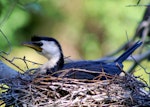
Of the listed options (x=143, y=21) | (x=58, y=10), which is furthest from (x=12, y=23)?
(x=143, y=21)

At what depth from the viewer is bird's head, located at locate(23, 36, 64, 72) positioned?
5.35m

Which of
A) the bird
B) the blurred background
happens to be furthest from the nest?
the blurred background

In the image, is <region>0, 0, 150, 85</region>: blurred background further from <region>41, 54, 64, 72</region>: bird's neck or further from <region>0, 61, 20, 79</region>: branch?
<region>0, 61, 20, 79</region>: branch

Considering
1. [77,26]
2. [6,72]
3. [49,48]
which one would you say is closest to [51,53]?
[49,48]

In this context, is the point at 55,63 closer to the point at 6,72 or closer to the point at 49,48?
the point at 49,48

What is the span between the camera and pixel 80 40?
1150 centimetres

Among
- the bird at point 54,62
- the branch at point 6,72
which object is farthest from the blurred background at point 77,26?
the branch at point 6,72

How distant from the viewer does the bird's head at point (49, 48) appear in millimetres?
5352

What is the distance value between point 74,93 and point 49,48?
2.25 feet

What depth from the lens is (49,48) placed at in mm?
5375

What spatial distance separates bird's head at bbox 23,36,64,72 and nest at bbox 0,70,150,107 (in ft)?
1.36

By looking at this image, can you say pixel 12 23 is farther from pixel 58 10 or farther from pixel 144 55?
pixel 144 55

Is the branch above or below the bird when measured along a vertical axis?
below

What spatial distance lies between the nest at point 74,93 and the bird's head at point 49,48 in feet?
1.36
